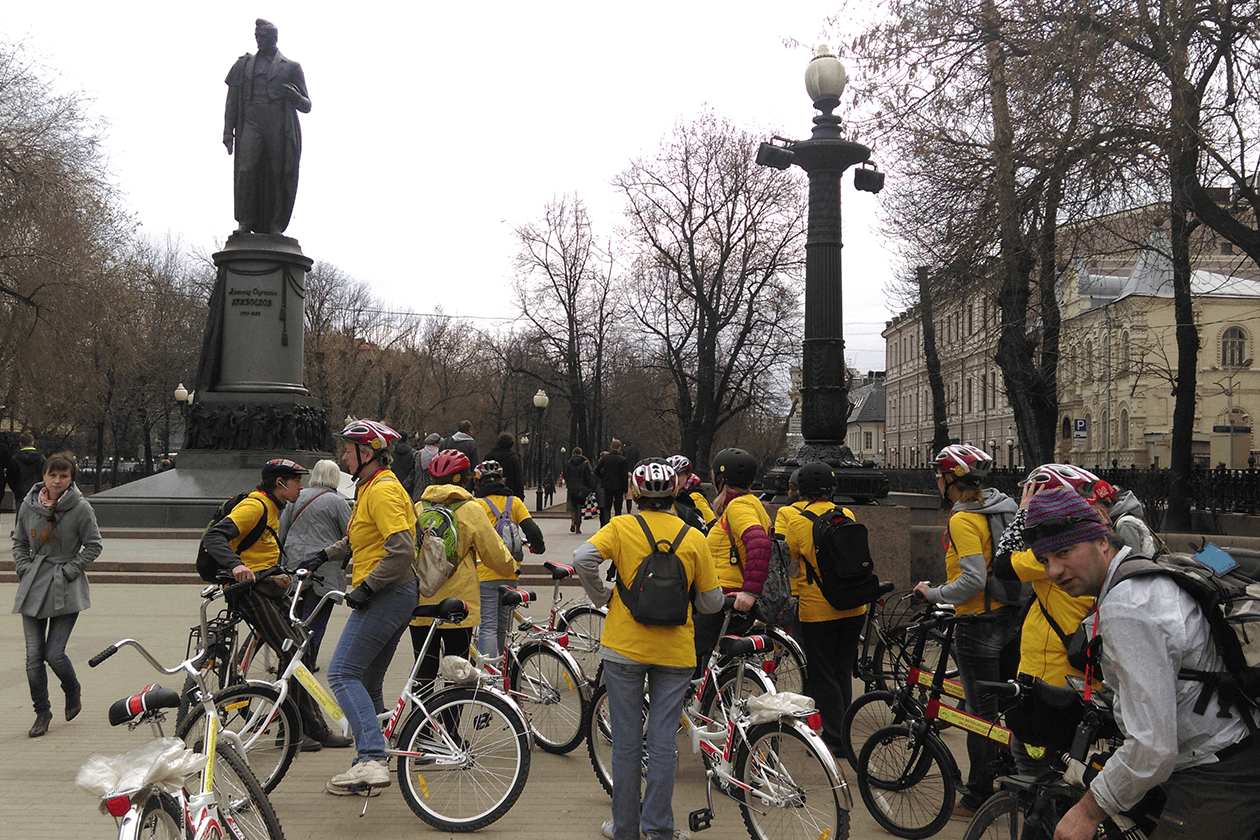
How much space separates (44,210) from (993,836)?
28.5 m

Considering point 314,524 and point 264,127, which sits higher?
point 264,127

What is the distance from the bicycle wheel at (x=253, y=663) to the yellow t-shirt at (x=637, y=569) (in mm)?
2802

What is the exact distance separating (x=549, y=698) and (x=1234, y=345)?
62.4m

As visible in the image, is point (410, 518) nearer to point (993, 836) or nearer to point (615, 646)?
point (615, 646)

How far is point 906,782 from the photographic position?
523cm

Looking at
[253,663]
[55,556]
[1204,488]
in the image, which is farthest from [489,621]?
[1204,488]

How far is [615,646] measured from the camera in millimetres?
4695

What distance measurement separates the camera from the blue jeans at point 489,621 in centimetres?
712

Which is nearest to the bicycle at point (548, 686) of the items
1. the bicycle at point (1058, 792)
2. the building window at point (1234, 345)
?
the bicycle at point (1058, 792)

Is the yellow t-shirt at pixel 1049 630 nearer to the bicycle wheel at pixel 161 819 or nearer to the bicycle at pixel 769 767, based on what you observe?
the bicycle at pixel 769 767

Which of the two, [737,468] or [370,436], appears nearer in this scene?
[370,436]

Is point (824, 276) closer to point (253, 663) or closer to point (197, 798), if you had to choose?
point (253, 663)

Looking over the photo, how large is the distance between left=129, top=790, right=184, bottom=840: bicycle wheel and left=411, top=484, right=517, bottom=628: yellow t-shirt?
3.45m

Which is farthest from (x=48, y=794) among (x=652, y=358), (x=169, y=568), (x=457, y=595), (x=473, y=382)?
(x=473, y=382)
